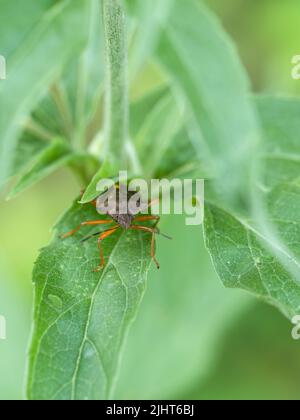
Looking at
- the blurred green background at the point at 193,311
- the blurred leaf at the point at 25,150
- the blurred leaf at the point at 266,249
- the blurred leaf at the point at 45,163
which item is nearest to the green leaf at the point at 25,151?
the blurred leaf at the point at 25,150

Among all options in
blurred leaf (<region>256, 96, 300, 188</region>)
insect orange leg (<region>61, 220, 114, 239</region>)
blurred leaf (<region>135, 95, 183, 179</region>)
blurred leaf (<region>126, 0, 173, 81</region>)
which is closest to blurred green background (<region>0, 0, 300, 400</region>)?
blurred leaf (<region>135, 95, 183, 179</region>)

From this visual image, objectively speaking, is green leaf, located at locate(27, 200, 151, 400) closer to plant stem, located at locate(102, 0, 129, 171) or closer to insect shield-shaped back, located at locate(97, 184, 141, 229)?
insect shield-shaped back, located at locate(97, 184, 141, 229)

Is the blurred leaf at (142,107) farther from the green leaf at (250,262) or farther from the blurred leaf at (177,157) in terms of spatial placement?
the green leaf at (250,262)

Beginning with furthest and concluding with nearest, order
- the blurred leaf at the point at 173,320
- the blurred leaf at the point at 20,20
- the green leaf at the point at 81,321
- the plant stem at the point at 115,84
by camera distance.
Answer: the blurred leaf at the point at 173,320 < the blurred leaf at the point at 20,20 < the green leaf at the point at 81,321 < the plant stem at the point at 115,84

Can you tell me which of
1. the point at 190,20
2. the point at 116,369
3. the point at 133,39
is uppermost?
the point at 133,39

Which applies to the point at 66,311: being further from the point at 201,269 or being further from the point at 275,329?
the point at 275,329

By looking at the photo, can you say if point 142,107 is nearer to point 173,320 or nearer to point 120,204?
point 120,204
